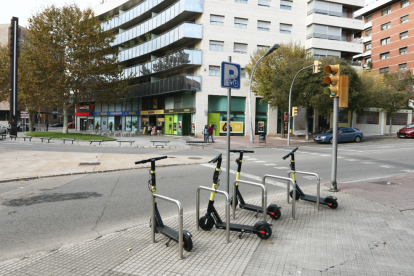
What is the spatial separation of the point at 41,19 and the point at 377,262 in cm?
3557

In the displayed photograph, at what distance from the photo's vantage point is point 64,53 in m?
30.7

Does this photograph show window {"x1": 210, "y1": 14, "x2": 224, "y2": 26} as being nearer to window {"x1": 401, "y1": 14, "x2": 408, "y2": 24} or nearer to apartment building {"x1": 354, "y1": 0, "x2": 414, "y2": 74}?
apartment building {"x1": 354, "y1": 0, "x2": 414, "y2": 74}

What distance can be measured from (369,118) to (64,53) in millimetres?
38165

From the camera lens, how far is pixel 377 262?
3.61 metres

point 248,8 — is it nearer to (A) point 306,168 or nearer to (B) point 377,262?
(A) point 306,168

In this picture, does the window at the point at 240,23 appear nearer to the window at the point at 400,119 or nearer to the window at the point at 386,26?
the window at the point at 400,119

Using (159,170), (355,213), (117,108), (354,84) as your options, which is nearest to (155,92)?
(117,108)

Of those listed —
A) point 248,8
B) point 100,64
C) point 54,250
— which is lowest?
point 54,250

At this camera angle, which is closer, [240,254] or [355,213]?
[240,254]

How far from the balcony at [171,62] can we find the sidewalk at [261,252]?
29.9 meters

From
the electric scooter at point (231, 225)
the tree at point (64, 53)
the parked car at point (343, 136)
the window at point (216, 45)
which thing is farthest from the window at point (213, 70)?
the electric scooter at point (231, 225)

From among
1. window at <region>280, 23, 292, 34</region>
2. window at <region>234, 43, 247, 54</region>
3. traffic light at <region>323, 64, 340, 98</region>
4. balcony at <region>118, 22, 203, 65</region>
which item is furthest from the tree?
traffic light at <region>323, 64, 340, 98</region>

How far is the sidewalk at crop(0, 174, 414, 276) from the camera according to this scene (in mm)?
3449

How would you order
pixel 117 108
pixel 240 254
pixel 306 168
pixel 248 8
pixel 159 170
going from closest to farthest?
pixel 240 254, pixel 159 170, pixel 306 168, pixel 248 8, pixel 117 108
